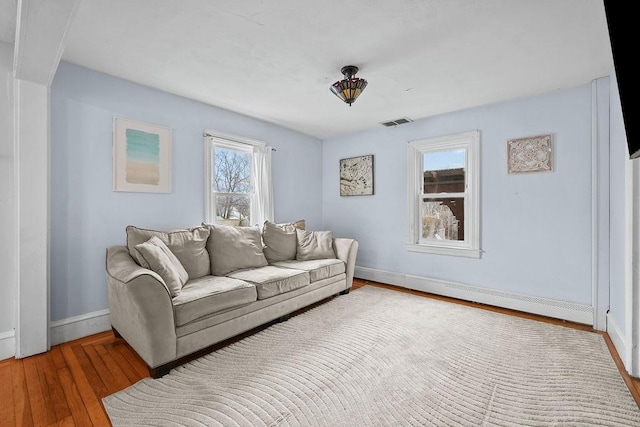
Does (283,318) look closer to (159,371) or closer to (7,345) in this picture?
(159,371)

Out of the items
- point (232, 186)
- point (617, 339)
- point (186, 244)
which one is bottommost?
point (617, 339)

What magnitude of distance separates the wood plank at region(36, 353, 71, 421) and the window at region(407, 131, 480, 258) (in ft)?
12.6

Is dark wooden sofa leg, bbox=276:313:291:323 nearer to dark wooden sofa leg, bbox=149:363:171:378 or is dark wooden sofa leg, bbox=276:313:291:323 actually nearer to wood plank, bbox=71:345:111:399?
dark wooden sofa leg, bbox=149:363:171:378

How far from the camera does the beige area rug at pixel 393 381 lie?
161 centimetres

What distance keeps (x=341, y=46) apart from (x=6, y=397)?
3280mm

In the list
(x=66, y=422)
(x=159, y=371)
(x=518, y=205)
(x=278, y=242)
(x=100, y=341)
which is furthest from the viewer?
(x=278, y=242)

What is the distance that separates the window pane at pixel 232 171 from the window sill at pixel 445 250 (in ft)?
8.36

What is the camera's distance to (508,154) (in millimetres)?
3385

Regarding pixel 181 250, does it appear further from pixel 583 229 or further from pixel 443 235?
pixel 583 229

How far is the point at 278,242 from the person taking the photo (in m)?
3.71

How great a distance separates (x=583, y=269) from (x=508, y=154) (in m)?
1.43

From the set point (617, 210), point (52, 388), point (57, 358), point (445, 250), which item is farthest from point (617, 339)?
point (57, 358)

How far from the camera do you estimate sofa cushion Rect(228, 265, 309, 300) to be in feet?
8.97

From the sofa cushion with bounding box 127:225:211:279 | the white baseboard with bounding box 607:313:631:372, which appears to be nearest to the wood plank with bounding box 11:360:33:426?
the sofa cushion with bounding box 127:225:211:279
